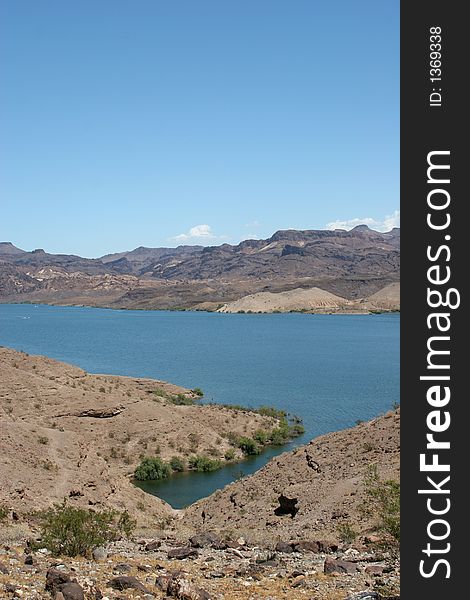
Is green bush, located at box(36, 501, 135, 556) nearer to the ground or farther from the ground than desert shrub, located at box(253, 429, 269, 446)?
farther from the ground

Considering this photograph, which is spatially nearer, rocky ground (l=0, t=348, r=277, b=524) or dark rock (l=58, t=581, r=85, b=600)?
dark rock (l=58, t=581, r=85, b=600)

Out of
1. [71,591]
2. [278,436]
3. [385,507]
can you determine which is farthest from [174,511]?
[278,436]

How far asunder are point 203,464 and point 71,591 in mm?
27356

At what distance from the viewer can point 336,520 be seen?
15844mm

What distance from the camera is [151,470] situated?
32750 mm

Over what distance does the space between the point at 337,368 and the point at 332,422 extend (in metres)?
30.0

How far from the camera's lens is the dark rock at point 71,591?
793 centimetres

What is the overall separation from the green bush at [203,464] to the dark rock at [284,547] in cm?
2259

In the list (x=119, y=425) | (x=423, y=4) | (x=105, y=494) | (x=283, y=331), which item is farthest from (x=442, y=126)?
(x=283, y=331)

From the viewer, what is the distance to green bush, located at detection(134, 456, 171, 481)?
107 feet

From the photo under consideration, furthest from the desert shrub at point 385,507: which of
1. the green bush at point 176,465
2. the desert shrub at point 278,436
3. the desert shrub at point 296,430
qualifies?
the desert shrub at point 296,430

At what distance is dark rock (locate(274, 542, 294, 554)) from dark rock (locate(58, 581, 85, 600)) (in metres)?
5.19

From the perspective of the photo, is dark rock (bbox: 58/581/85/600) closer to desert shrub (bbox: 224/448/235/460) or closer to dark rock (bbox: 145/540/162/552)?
dark rock (bbox: 145/540/162/552)

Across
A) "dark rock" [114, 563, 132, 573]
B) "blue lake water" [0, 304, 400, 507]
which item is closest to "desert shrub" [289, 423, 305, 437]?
"blue lake water" [0, 304, 400, 507]
